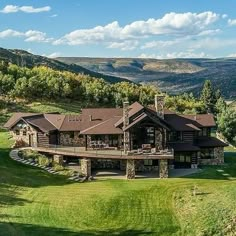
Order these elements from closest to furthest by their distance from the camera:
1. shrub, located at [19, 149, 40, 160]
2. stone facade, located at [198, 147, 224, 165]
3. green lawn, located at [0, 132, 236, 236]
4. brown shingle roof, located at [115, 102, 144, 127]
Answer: green lawn, located at [0, 132, 236, 236]
brown shingle roof, located at [115, 102, 144, 127]
shrub, located at [19, 149, 40, 160]
stone facade, located at [198, 147, 224, 165]

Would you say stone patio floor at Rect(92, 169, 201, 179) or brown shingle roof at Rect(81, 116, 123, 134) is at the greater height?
brown shingle roof at Rect(81, 116, 123, 134)

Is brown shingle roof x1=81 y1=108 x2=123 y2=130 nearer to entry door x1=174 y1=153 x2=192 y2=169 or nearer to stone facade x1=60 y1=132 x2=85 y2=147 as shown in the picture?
stone facade x1=60 y1=132 x2=85 y2=147

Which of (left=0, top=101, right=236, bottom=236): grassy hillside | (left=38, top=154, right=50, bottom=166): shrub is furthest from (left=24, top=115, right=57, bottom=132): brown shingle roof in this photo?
(left=0, top=101, right=236, bottom=236): grassy hillside

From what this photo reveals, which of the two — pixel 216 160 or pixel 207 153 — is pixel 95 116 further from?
pixel 216 160

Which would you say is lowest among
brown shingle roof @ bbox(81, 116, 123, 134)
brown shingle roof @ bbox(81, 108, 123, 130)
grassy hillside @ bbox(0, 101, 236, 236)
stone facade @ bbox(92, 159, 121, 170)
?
grassy hillside @ bbox(0, 101, 236, 236)

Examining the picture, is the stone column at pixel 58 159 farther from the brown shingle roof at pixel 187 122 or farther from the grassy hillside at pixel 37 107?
the grassy hillside at pixel 37 107

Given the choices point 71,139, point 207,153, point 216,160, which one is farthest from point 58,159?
point 216,160

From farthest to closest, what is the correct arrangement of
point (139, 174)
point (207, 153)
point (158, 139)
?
point (207, 153) → point (158, 139) → point (139, 174)
